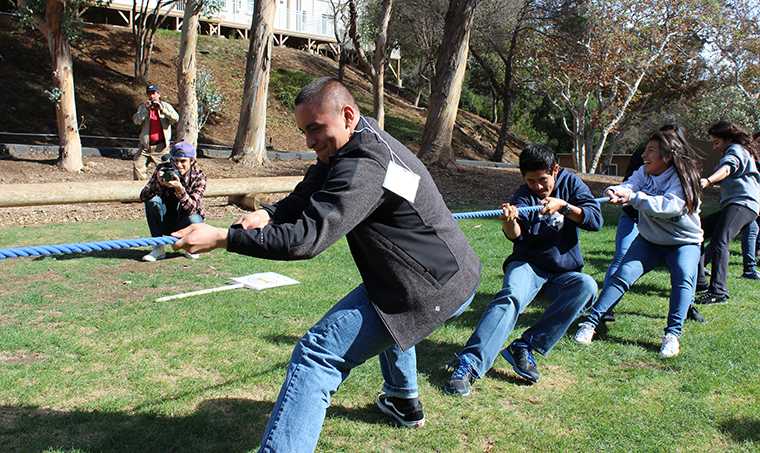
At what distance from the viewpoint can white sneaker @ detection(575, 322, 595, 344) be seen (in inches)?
192

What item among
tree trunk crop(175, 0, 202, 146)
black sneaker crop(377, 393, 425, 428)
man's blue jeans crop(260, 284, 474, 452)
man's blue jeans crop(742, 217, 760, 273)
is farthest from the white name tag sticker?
tree trunk crop(175, 0, 202, 146)

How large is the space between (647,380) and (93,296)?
4.60m

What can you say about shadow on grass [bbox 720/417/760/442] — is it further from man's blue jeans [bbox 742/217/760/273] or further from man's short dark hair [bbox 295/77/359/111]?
man's blue jeans [bbox 742/217/760/273]

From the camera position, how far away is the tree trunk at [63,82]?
13.6 m

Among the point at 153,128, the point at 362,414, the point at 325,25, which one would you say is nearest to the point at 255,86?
the point at 153,128

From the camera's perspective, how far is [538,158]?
419cm

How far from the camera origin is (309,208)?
255 cm

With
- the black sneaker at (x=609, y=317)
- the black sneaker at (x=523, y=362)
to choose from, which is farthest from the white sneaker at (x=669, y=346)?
the black sneaker at (x=523, y=362)

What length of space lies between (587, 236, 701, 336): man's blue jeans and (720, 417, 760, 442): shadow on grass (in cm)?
115

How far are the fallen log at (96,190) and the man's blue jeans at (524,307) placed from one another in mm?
4916

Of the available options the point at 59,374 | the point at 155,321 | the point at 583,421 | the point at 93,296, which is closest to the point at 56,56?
the point at 93,296

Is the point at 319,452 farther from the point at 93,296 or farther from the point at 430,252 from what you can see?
the point at 93,296

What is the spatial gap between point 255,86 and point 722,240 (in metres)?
11.4

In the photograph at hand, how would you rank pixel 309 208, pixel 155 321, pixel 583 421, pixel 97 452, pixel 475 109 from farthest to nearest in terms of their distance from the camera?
1. pixel 475 109
2. pixel 155 321
3. pixel 583 421
4. pixel 97 452
5. pixel 309 208
